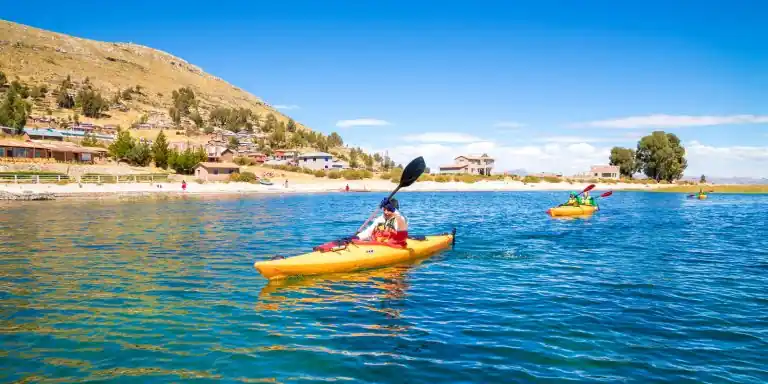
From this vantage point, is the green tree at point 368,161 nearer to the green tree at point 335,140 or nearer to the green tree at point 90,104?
the green tree at point 335,140

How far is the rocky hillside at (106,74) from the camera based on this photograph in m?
117

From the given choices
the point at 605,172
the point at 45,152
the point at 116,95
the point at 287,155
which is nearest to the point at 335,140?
the point at 287,155

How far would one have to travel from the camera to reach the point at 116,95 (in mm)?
121812

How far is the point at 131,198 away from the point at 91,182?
9187 millimetres

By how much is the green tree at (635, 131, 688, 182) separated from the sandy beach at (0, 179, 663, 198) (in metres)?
8.51

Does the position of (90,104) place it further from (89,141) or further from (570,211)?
(570,211)

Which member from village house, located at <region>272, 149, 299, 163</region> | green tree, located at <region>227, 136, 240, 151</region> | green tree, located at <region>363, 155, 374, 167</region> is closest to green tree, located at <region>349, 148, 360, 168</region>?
green tree, located at <region>363, 155, 374, 167</region>

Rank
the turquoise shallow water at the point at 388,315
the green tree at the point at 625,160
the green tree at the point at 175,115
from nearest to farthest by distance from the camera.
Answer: the turquoise shallow water at the point at 388,315 < the green tree at the point at 625,160 < the green tree at the point at 175,115

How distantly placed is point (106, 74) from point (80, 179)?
11058 cm

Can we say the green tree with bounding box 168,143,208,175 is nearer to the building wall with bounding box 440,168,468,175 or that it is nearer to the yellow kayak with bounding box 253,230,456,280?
the building wall with bounding box 440,168,468,175

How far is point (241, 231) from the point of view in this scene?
954 inches

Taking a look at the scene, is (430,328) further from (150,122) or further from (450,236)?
(150,122)

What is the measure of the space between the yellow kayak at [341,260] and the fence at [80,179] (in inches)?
1812

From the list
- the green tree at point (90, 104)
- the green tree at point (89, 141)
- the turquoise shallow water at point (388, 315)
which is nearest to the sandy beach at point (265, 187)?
the green tree at point (89, 141)
